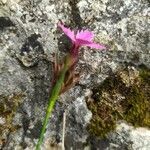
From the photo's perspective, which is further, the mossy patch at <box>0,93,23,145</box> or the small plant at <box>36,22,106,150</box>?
the mossy patch at <box>0,93,23,145</box>

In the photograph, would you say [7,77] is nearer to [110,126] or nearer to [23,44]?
[23,44]

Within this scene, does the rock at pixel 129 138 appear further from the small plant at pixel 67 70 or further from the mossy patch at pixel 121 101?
the small plant at pixel 67 70

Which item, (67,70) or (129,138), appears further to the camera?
(129,138)

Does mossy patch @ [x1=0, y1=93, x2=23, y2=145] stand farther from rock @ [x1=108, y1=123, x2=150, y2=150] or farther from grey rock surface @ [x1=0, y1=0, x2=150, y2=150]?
rock @ [x1=108, y1=123, x2=150, y2=150]

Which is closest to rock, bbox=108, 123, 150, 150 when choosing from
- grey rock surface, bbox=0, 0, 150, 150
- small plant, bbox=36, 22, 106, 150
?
grey rock surface, bbox=0, 0, 150, 150

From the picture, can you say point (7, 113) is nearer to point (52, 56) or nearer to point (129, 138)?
point (52, 56)

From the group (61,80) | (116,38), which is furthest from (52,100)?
(116,38)

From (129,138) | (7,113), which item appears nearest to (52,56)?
(7,113)

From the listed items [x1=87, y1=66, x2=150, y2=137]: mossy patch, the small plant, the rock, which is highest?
the small plant
